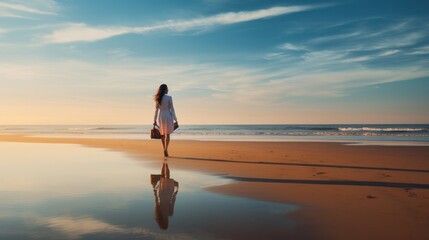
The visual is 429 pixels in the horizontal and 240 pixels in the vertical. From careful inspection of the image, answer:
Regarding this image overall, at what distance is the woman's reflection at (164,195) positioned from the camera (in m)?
3.95

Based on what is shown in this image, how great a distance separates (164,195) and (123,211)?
104 centimetres

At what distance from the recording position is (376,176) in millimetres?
7066

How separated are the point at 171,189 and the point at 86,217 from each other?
190 cm

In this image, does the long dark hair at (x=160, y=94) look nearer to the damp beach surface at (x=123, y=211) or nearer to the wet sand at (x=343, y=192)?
the wet sand at (x=343, y=192)

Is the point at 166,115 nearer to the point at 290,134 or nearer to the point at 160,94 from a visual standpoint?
the point at 160,94

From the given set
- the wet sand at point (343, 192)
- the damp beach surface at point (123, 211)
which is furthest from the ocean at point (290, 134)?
the damp beach surface at point (123, 211)

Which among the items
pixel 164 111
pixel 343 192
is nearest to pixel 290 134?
pixel 164 111

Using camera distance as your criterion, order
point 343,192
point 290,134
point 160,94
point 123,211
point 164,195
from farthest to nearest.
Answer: point 290,134 → point 160,94 → point 343,192 → point 164,195 → point 123,211

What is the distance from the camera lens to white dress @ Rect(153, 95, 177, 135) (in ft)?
35.8

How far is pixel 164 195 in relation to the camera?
5188mm

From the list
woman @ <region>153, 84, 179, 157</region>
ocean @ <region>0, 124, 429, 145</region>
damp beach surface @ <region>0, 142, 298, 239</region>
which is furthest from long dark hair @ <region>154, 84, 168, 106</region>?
ocean @ <region>0, 124, 429, 145</region>

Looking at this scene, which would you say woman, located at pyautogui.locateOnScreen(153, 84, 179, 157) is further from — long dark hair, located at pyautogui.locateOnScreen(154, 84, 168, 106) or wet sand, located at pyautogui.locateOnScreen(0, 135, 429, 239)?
wet sand, located at pyautogui.locateOnScreen(0, 135, 429, 239)

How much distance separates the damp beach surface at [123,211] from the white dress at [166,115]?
3.97m

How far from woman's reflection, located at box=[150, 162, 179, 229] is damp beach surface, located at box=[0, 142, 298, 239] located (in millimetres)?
33
